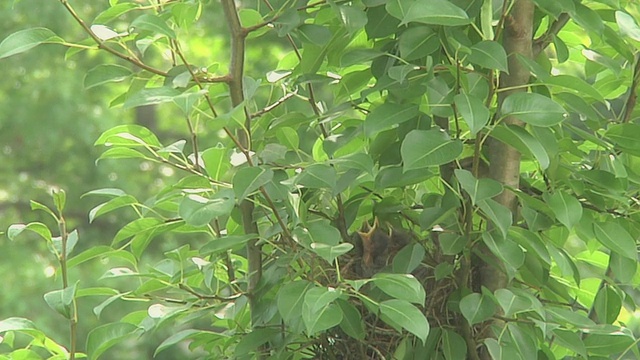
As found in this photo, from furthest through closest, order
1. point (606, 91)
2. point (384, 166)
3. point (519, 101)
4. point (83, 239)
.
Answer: point (83, 239), point (606, 91), point (384, 166), point (519, 101)

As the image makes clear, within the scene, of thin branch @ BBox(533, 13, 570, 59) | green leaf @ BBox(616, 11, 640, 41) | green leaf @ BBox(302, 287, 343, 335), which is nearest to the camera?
green leaf @ BBox(302, 287, 343, 335)

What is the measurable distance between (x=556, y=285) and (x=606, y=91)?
22 cm

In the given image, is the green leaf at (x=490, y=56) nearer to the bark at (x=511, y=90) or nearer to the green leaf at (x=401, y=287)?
the bark at (x=511, y=90)

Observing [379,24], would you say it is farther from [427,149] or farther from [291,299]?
A: [291,299]

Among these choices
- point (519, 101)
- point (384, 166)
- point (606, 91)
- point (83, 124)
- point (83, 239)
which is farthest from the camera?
point (83, 239)

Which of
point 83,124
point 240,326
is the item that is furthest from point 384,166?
point 83,124

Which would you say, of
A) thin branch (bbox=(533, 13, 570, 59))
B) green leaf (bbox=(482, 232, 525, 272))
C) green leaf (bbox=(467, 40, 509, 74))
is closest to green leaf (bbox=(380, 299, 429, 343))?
green leaf (bbox=(482, 232, 525, 272))

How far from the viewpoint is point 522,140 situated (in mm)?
864

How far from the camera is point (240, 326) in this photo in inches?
42.2

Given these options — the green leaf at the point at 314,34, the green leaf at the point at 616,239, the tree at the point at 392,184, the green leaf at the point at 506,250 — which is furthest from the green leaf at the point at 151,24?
the green leaf at the point at 616,239

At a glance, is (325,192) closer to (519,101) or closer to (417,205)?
(417,205)

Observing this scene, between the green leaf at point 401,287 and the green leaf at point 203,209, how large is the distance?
0.14 meters

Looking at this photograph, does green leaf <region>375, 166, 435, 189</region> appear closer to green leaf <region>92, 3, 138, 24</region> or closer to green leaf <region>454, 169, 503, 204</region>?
green leaf <region>454, 169, 503, 204</region>

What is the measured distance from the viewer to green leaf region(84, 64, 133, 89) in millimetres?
949
